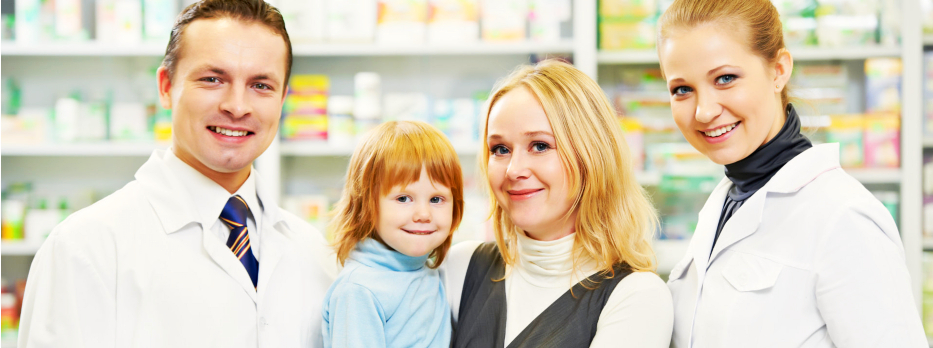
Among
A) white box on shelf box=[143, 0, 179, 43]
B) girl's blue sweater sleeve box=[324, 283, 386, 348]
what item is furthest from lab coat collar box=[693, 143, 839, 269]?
white box on shelf box=[143, 0, 179, 43]

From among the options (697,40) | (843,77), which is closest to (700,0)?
(697,40)

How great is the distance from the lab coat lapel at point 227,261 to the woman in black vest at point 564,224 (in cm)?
49

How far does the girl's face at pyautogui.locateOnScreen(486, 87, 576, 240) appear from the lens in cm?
125

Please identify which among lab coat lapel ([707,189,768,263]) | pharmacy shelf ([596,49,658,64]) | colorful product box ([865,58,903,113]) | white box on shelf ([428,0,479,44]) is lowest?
lab coat lapel ([707,189,768,263])

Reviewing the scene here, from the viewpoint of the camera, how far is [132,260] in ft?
4.01

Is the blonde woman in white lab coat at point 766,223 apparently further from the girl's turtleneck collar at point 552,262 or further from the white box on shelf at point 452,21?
the white box on shelf at point 452,21

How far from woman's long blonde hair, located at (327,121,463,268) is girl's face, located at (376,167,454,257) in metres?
0.02

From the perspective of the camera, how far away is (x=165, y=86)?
4.64 feet

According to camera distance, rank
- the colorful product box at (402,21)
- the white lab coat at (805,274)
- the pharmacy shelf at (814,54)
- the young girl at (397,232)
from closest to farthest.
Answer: the white lab coat at (805,274), the young girl at (397,232), the pharmacy shelf at (814,54), the colorful product box at (402,21)

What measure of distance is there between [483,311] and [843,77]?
2666 millimetres

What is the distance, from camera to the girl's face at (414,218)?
4.34 ft

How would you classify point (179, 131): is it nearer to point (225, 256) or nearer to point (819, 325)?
point (225, 256)

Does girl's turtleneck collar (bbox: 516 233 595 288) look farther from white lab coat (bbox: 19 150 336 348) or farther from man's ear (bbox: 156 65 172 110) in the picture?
man's ear (bbox: 156 65 172 110)

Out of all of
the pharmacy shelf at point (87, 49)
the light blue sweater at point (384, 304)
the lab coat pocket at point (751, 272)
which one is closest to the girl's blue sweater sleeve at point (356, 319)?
A: the light blue sweater at point (384, 304)
